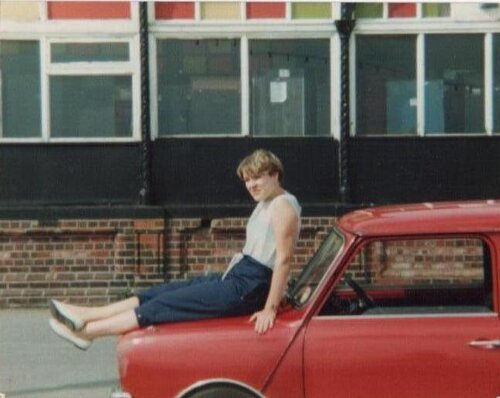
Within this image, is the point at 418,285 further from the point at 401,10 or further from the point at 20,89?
the point at 20,89

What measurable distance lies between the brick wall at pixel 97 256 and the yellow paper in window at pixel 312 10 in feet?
7.25

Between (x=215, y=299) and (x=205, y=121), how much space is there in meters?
6.37

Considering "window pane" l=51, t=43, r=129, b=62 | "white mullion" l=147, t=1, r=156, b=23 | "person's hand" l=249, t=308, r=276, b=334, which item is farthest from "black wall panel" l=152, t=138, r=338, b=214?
"person's hand" l=249, t=308, r=276, b=334

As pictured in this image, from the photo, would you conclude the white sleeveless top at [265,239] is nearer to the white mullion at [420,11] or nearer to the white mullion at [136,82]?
the white mullion at [136,82]

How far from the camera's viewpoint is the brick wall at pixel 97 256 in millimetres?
11859

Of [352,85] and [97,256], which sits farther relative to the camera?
[352,85]

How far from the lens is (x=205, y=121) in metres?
12.1

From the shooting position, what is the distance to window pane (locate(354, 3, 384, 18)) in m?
12.0

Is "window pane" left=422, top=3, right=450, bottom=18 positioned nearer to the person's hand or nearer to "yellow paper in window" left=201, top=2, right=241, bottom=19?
"yellow paper in window" left=201, top=2, right=241, bottom=19

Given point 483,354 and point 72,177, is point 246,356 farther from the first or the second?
point 72,177

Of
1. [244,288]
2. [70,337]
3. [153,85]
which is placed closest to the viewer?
[244,288]

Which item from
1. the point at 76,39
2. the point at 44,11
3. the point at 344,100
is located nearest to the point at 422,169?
the point at 344,100

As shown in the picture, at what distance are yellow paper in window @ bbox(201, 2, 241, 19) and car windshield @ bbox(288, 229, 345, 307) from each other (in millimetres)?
6379

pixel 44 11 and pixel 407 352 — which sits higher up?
pixel 44 11
